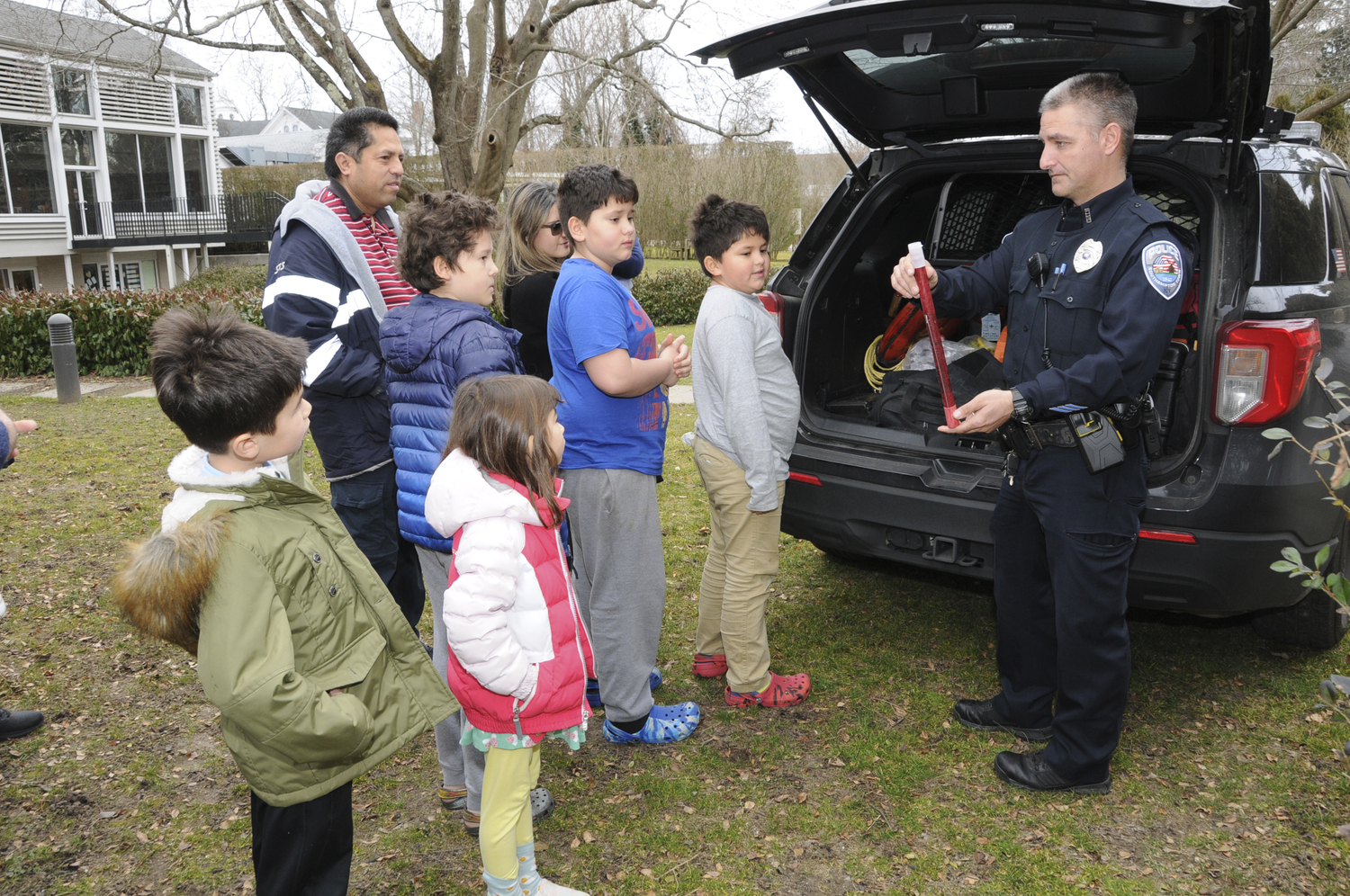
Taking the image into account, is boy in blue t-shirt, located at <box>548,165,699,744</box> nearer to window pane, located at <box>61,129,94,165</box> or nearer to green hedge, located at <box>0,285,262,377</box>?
green hedge, located at <box>0,285,262,377</box>

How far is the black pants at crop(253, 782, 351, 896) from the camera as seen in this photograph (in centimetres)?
201

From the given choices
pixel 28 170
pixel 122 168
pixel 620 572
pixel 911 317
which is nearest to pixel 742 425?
pixel 620 572

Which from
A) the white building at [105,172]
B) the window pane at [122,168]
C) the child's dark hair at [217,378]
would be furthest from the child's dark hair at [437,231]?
the window pane at [122,168]

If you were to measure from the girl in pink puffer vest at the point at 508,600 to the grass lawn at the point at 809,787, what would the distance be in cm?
40

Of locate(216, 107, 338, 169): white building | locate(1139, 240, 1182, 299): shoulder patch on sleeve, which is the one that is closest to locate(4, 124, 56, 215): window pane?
locate(216, 107, 338, 169): white building

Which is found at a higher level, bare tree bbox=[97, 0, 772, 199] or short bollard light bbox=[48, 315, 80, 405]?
bare tree bbox=[97, 0, 772, 199]

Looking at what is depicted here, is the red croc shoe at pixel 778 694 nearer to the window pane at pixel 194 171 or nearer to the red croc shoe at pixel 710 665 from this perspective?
the red croc shoe at pixel 710 665

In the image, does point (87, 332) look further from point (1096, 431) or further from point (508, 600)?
point (1096, 431)

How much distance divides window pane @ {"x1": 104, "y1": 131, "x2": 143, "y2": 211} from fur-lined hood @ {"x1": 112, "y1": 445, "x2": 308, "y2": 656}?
30.0m

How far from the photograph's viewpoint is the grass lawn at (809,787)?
2.48m

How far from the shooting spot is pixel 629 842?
262 centimetres

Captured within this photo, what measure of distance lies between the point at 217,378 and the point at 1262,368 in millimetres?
2593

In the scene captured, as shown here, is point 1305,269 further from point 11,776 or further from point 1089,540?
point 11,776

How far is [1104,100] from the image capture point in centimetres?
254
